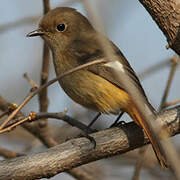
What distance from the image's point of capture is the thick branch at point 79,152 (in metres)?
2.78

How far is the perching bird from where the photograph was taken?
362 centimetres

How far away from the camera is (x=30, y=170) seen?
9.12ft

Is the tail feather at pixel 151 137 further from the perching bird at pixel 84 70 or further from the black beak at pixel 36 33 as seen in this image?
the black beak at pixel 36 33

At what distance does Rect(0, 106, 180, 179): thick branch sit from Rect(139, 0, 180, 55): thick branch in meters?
0.68

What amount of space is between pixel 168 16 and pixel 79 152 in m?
1.24

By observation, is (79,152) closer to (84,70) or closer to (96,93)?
(96,93)

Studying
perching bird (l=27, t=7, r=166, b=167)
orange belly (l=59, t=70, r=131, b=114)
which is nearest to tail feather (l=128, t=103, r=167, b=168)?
perching bird (l=27, t=7, r=166, b=167)

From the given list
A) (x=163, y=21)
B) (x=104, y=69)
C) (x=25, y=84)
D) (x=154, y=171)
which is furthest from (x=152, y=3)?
(x=25, y=84)

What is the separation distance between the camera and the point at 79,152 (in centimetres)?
299

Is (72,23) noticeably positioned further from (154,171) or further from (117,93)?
(154,171)

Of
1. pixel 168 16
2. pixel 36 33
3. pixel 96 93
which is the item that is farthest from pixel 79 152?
pixel 36 33

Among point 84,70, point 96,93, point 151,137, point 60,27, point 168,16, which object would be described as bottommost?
point 151,137

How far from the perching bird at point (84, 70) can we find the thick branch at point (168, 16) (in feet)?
2.18

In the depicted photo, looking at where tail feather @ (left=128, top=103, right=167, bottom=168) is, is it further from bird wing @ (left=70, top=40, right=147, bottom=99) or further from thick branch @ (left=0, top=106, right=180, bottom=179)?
bird wing @ (left=70, top=40, right=147, bottom=99)
